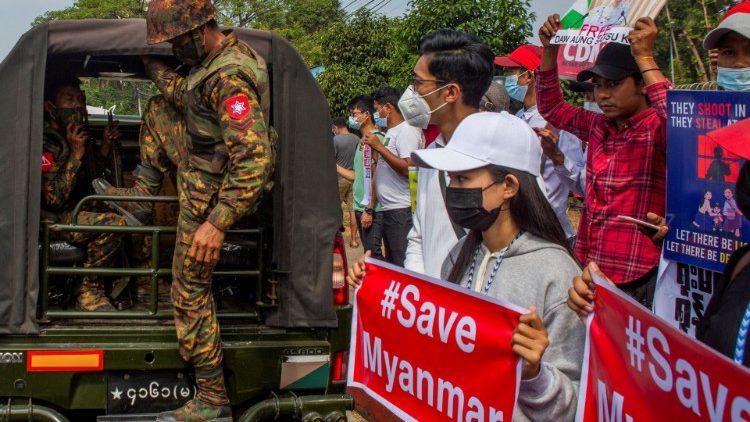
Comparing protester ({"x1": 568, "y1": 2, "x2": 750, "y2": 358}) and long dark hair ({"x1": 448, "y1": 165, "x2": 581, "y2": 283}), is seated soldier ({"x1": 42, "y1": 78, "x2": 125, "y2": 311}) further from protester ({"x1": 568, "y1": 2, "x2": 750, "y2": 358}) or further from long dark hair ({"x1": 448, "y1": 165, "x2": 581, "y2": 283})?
protester ({"x1": 568, "y1": 2, "x2": 750, "y2": 358})

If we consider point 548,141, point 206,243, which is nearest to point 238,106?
point 206,243

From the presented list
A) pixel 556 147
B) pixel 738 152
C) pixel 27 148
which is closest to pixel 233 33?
pixel 27 148

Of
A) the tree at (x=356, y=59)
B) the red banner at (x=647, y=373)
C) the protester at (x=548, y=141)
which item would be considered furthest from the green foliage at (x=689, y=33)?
the tree at (x=356, y=59)

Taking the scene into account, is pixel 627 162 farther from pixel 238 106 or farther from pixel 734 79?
pixel 238 106

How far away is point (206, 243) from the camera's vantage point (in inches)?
161

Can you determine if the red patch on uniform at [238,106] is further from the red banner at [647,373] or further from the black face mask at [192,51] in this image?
the red banner at [647,373]

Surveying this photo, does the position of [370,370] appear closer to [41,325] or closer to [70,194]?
[41,325]

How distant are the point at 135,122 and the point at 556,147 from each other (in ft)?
9.68

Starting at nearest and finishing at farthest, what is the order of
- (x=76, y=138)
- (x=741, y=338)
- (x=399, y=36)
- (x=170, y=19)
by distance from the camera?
(x=741, y=338) < (x=170, y=19) < (x=76, y=138) < (x=399, y=36)

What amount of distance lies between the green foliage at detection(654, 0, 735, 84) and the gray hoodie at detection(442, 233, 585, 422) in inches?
156

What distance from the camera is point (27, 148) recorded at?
4.16 m

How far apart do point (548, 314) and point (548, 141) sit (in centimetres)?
260

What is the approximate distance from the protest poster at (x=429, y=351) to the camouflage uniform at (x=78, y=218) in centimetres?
190

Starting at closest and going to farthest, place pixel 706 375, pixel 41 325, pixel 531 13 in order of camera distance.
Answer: pixel 706 375, pixel 41 325, pixel 531 13
